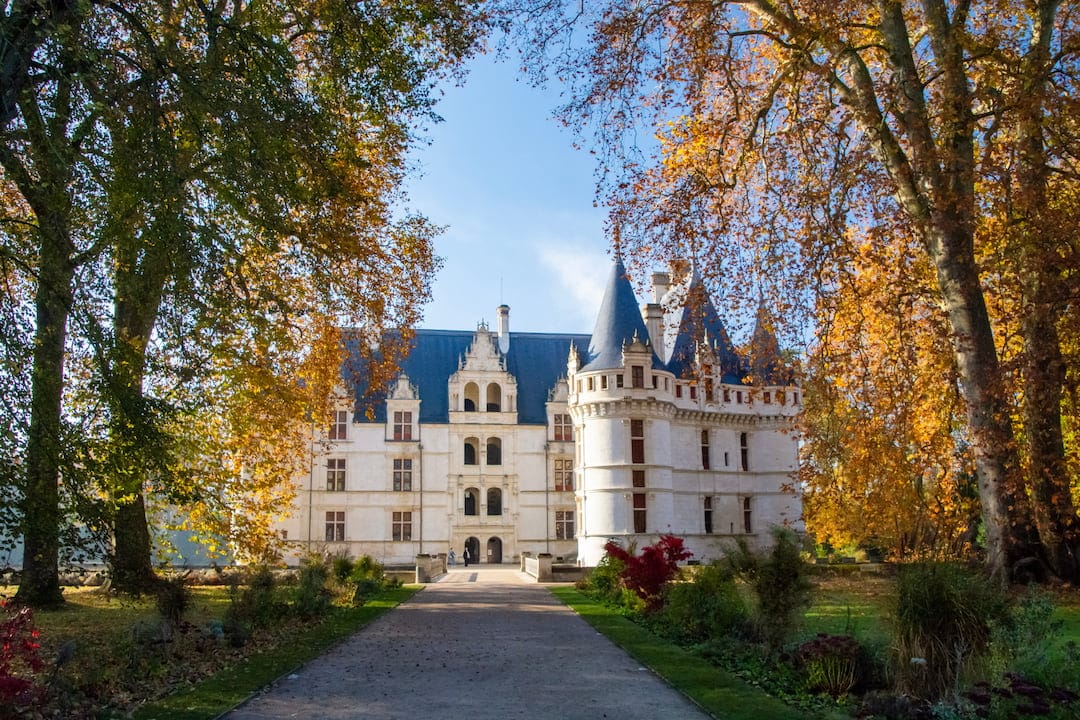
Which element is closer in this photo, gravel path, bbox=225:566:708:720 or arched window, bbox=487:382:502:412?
gravel path, bbox=225:566:708:720

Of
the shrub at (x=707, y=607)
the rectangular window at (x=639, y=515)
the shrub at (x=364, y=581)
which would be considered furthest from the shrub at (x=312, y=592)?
the rectangular window at (x=639, y=515)

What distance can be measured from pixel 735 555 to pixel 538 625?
4.42 metres

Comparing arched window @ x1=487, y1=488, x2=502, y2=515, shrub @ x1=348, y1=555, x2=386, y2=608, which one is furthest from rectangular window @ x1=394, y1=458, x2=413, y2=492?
shrub @ x1=348, y1=555, x2=386, y2=608

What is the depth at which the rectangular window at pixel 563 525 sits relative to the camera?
4275 cm

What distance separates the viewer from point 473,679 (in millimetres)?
9594

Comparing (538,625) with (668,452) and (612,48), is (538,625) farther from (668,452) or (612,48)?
(668,452)

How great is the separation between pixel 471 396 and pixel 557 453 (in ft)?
17.0

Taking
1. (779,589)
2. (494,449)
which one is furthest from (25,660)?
(494,449)

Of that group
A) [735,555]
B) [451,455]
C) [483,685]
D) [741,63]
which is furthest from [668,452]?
[483,685]

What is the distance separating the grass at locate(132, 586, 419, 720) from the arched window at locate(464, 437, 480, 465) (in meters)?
27.7

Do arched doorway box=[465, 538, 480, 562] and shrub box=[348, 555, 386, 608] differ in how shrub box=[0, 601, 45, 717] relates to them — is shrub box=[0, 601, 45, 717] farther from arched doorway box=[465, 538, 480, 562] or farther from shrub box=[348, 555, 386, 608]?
arched doorway box=[465, 538, 480, 562]

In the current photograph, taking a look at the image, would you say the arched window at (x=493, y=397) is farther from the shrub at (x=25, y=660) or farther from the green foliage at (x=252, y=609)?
the shrub at (x=25, y=660)

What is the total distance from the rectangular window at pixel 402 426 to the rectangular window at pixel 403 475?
3.60 ft

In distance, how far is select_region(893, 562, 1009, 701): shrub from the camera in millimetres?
7793
